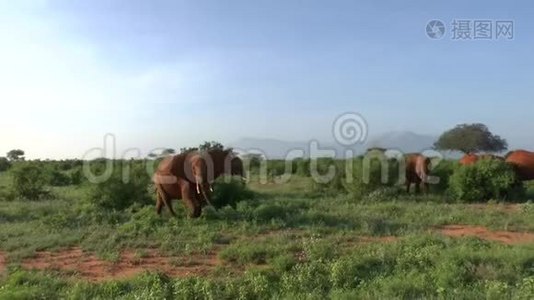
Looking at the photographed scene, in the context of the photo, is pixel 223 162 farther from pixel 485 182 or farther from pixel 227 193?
pixel 485 182

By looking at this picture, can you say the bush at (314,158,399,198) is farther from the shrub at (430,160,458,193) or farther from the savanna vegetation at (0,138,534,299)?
the shrub at (430,160,458,193)

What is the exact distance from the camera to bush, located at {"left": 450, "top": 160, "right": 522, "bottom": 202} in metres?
15.6

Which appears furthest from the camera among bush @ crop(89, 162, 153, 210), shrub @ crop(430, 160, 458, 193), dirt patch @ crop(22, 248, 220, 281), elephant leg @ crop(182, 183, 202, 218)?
shrub @ crop(430, 160, 458, 193)

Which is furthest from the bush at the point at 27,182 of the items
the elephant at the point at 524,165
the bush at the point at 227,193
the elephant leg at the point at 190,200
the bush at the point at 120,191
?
the elephant at the point at 524,165

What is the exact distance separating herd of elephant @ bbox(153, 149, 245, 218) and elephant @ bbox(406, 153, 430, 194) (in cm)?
849

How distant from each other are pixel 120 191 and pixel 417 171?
9.58 meters

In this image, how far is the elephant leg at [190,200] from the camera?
11570 millimetres

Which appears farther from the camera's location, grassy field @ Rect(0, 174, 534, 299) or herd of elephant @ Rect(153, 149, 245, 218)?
herd of elephant @ Rect(153, 149, 245, 218)

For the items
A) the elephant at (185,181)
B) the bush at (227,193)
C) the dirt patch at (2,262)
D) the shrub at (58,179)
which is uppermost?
the elephant at (185,181)

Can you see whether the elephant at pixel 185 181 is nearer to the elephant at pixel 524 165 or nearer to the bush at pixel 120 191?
the bush at pixel 120 191

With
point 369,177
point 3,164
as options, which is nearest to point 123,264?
point 369,177

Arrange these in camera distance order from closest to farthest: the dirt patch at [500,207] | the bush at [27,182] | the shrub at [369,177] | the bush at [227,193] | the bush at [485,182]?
the dirt patch at [500,207] → the bush at [227,193] → the bush at [485,182] → the shrub at [369,177] → the bush at [27,182]

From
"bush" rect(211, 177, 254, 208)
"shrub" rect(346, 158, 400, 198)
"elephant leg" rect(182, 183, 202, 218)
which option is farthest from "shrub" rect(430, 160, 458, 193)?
"elephant leg" rect(182, 183, 202, 218)

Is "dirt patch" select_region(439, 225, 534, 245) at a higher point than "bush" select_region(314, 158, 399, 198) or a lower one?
lower
